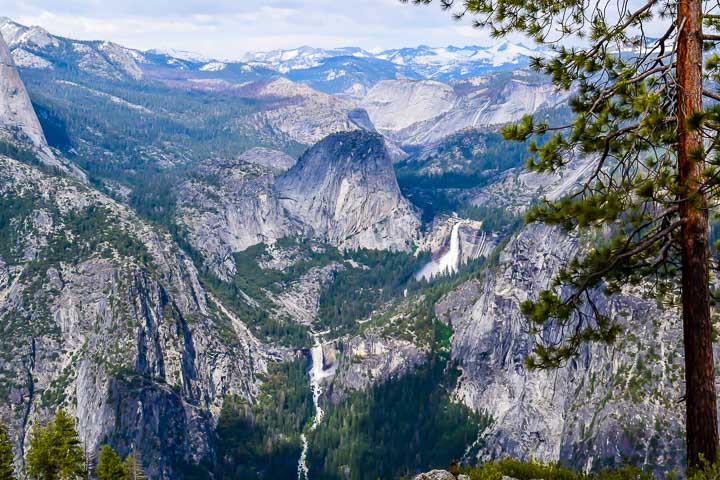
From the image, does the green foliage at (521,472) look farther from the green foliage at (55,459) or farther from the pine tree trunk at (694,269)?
the green foliage at (55,459)

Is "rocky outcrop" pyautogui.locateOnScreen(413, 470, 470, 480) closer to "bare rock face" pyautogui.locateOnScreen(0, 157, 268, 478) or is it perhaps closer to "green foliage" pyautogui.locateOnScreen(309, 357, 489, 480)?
"green foliage" pyautogui.locateOnScreen(309, 357, 489, 480)

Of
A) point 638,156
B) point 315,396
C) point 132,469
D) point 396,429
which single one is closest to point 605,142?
point 638,156

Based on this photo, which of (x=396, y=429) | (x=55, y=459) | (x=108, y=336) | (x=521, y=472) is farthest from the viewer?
(x=396, y=429)

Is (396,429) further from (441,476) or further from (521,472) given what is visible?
(521,472)

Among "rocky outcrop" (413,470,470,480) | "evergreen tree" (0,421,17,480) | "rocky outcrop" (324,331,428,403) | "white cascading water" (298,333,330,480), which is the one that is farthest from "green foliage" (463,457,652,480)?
"rocky outcrop" (324,331,428,403)

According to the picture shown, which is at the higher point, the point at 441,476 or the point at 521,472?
the point at 521,472
